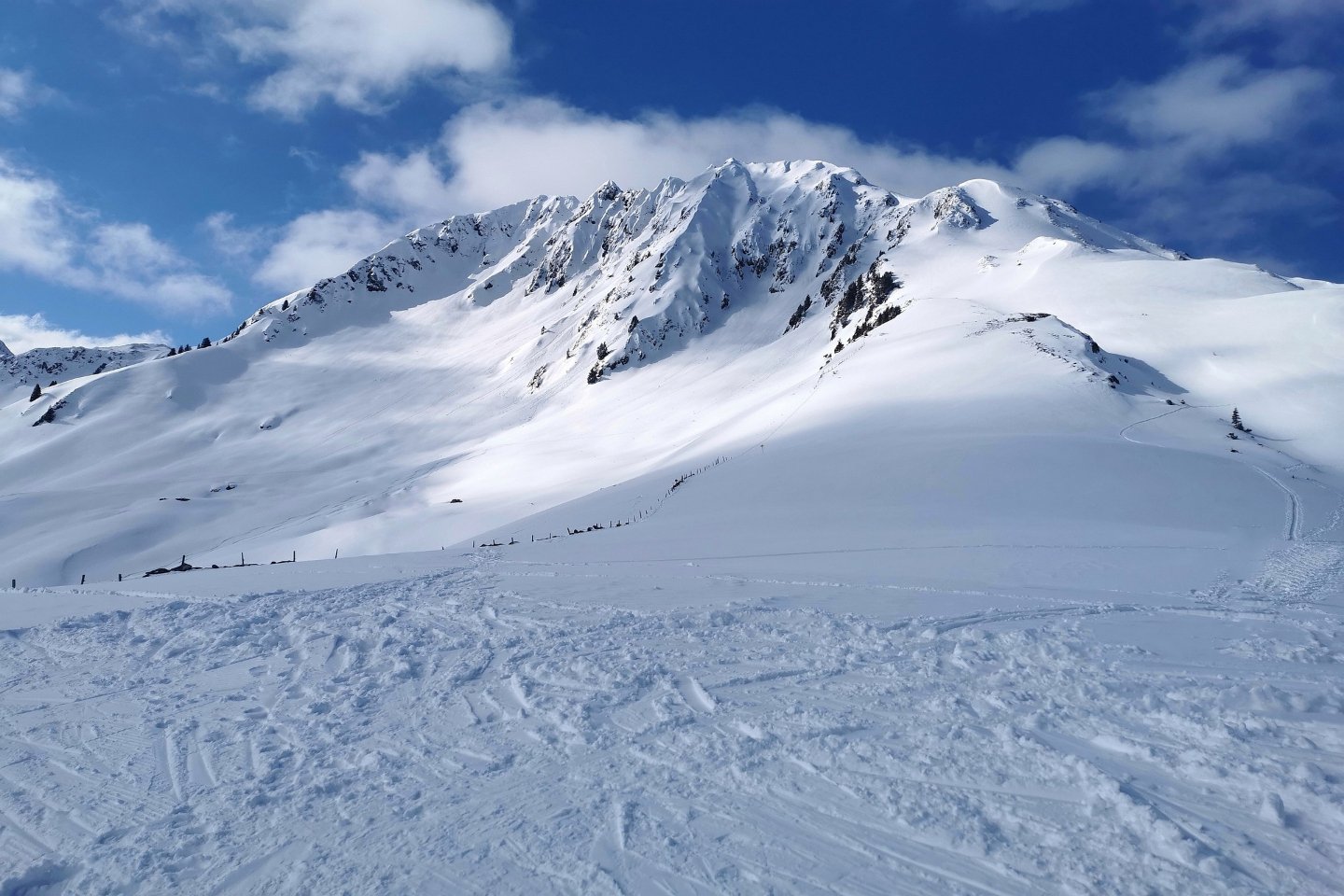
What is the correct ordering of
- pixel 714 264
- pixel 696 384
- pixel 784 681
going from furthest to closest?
pixel 714 264 < pixel 696 384 < pixel 784 681

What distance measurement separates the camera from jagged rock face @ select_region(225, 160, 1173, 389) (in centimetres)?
10831

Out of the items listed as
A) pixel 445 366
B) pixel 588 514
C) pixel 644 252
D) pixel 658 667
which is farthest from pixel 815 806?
pixel 644 252

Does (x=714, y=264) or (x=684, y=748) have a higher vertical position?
(x=714, y=264)

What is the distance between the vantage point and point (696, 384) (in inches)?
3625

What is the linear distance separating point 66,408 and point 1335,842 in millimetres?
145263

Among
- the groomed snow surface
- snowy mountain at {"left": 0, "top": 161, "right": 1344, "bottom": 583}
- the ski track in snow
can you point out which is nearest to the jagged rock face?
snowy mountain at {"left": 0, "top": 161, "right": 1344, "bottom": 583}

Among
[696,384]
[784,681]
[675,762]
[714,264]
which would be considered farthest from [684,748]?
[714,264]

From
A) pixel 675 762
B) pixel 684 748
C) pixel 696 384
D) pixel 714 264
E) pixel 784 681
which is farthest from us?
pixel 714 264

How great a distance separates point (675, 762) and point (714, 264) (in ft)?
440

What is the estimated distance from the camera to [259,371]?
133 metres

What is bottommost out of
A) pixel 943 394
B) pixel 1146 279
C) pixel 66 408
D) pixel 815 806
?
pixel 815 806

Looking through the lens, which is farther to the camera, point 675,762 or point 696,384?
point 696,384

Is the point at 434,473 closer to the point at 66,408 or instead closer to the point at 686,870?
the point at 686,870

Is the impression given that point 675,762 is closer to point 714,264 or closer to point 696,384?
point 696,384
